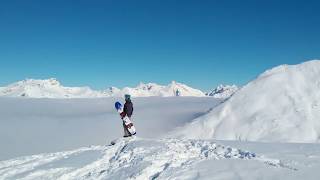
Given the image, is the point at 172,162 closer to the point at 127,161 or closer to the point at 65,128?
the point at 127,161

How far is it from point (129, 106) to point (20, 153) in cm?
1590

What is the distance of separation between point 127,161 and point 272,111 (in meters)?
35.8

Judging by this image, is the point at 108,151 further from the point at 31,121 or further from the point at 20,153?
the point at 31,121

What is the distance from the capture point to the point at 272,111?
48.0 meters

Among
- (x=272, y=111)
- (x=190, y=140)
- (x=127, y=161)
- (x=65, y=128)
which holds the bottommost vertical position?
(x=127, y=161)

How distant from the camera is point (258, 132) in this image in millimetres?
44438

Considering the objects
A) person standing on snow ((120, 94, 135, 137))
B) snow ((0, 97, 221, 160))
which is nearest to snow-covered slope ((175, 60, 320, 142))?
snow ((0, 97, 221, 160))

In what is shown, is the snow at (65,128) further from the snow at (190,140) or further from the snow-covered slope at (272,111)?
the snow-covered slope at (272,111)

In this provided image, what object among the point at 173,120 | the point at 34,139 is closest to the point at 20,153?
the point at 34,139

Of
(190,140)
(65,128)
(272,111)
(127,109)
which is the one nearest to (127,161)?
(190,140)

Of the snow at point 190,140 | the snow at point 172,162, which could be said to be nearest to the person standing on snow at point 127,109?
the snow at point 190,140

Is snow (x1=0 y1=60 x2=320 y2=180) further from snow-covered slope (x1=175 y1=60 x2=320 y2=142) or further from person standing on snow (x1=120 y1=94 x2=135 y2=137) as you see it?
person standing on snow (x1=120 y1=94 x2=135 y2=137)

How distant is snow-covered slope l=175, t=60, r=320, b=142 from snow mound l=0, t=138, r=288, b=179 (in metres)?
26.8

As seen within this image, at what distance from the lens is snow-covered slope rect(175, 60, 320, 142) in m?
43.3
